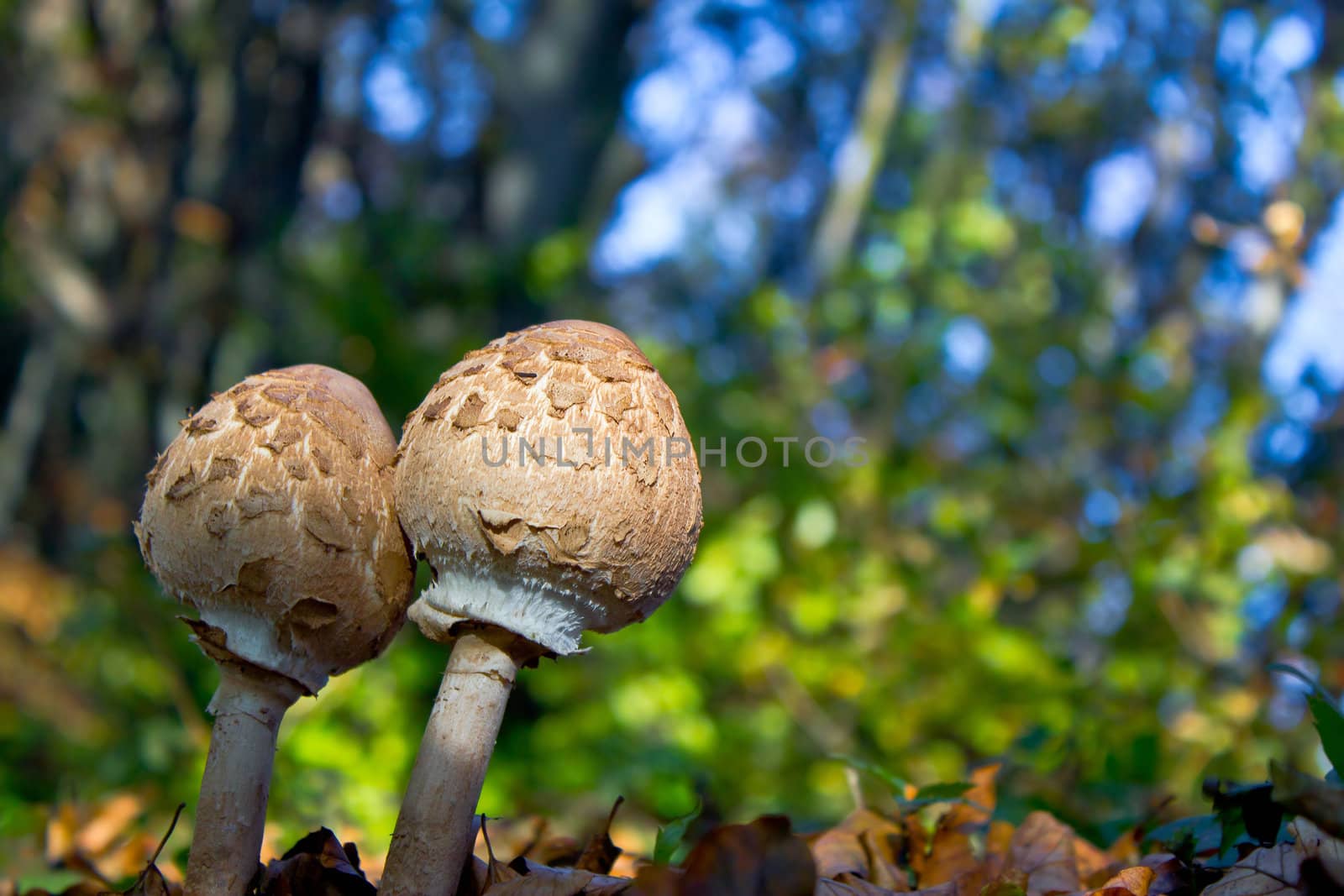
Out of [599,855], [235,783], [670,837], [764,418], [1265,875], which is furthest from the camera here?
[764,418]

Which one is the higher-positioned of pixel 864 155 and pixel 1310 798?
pixel 864 155

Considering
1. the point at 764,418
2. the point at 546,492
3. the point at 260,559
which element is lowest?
the point at 260,559

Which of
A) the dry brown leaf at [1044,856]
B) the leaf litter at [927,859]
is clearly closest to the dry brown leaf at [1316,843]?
the leaf litter at [927,859]

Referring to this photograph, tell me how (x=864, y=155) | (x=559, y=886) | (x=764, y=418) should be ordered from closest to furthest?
(x=559, y=886), (x=764, y=418), (x=864, y=155)

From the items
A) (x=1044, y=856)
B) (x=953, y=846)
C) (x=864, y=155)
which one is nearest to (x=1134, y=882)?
(x=1044, y=856)

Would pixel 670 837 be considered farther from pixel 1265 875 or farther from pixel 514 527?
pixel 1265 875

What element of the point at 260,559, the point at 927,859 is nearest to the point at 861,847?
the point at 927,859

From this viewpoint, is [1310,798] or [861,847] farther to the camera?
[861,847]
